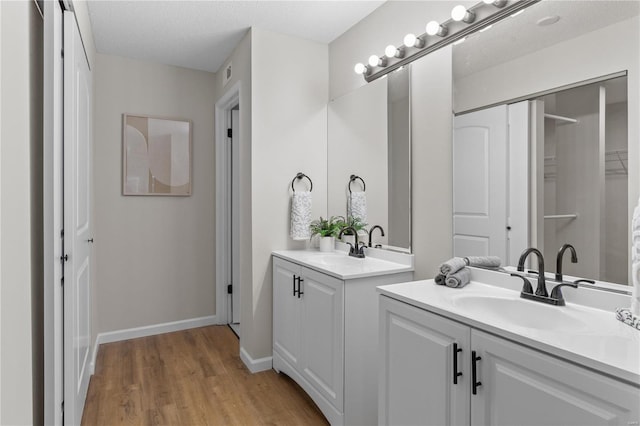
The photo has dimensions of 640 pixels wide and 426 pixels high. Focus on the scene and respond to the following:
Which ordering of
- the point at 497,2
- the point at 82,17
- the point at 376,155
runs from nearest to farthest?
the point at 497,2 → the point at 82,17 → the point at 376,155

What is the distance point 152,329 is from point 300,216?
1.83m

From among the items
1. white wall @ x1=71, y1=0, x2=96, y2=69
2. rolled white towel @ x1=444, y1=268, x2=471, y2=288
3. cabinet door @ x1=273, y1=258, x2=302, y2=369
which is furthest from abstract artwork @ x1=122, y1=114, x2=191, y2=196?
rolled white towel @ x1=444, y1=268, x2=471, y2=288

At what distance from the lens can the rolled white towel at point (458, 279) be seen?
165 centimetres

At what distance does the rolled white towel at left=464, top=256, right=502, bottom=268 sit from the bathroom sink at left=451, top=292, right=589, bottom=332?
0.59 ft

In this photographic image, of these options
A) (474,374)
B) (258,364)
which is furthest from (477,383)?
(258,364)

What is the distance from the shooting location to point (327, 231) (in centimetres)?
276

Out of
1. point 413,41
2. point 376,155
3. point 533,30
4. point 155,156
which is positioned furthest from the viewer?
point 155,156

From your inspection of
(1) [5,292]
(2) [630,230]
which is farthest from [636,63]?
(1) [5,292]

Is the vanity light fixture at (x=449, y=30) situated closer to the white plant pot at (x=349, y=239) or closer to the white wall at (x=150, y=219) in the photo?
the white plant pot at (x=349, y=239)

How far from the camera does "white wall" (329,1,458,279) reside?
194 centimetres

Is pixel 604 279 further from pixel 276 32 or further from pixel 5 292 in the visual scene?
pixel 276 32

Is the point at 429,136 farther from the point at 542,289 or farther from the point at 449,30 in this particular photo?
the point at 542,289

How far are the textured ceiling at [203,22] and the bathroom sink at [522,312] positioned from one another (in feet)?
6.14

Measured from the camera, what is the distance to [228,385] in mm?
2494
